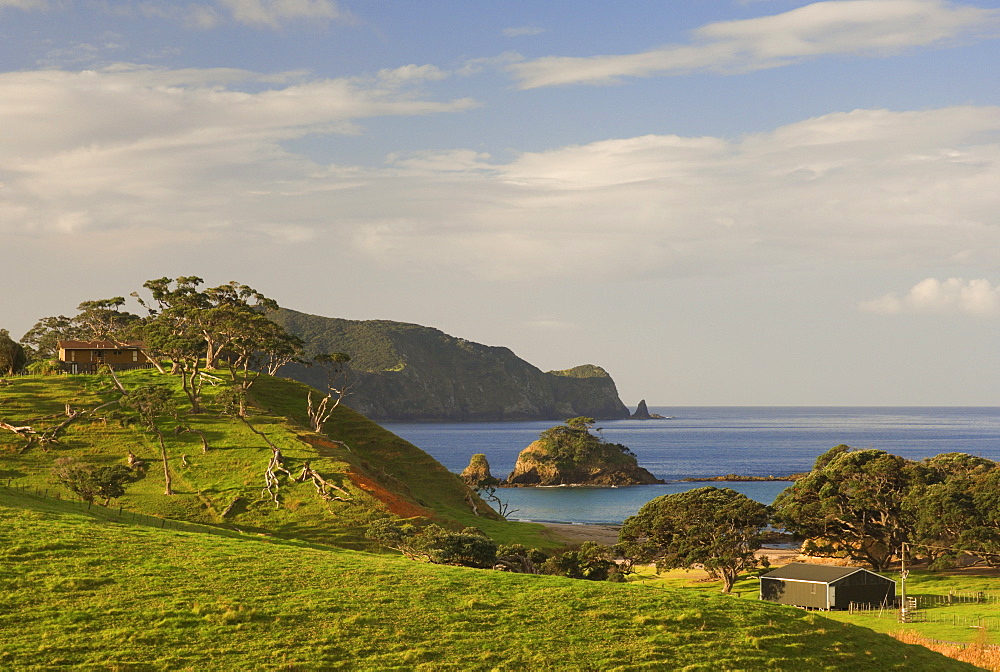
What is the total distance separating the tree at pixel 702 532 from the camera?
79.6 meters

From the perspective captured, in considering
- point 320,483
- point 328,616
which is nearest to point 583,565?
point 320,483

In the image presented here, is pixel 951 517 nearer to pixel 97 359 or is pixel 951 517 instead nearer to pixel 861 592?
pixel 861 592

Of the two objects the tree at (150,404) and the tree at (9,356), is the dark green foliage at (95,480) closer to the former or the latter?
the tree at (150,404)

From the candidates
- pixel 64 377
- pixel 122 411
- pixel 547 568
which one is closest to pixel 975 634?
pixel 547 568

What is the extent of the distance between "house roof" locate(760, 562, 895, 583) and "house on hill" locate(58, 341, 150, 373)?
3733 inches

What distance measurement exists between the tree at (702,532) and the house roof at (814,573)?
289 inches

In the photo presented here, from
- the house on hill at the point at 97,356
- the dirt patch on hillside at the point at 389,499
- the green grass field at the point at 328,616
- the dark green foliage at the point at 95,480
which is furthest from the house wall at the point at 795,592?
the house on hill at the point at 97,356

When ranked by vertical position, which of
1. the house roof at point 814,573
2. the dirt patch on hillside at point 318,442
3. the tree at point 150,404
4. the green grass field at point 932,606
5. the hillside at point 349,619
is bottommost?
the green grass field at point 932,606

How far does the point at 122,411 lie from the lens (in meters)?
92.1

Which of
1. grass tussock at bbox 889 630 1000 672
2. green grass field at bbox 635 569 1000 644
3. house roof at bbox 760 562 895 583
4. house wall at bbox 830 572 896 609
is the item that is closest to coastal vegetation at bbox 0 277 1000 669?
green grass field at bbox 635 569 1000 644

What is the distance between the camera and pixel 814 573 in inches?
2734

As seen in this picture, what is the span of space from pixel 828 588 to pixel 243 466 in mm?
53305

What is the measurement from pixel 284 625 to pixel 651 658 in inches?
579

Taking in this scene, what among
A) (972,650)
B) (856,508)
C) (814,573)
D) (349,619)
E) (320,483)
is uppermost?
(320,483)
